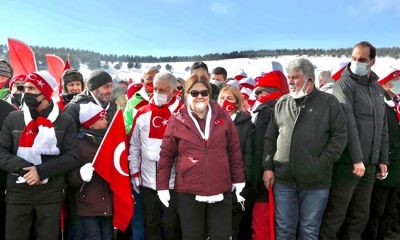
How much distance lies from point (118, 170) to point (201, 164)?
1.02 metres

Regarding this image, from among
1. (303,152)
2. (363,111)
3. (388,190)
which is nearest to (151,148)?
(303,152)

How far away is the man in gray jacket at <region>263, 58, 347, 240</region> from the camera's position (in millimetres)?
4070

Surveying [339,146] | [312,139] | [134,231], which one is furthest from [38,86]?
[339,146]

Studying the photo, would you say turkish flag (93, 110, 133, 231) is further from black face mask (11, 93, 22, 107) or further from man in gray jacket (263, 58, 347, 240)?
black face mask (11, 93, 22, 107)

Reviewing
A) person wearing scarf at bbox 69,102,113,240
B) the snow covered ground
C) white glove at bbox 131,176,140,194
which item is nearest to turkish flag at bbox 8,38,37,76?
the snow covered ground

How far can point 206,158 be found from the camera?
3.89 metres

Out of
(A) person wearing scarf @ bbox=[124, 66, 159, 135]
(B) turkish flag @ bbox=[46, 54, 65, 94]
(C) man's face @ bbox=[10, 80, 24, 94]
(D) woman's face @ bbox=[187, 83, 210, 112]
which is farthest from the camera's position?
(B) turkish flag @ bbox=[46, 54, 65, 94]

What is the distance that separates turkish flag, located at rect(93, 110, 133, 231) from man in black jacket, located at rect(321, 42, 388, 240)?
222 centimetres

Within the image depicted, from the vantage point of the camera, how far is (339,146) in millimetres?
4109

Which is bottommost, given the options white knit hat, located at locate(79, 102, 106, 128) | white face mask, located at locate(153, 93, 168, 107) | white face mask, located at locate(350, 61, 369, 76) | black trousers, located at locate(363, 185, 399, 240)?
black trousers, located at locate(363, 185, 399, 240)

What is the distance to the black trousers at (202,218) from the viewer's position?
3.94 meters

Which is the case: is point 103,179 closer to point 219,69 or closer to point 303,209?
point 303,209

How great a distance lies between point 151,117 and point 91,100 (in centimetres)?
74

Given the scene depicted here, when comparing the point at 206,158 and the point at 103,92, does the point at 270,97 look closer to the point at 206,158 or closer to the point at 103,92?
the point at 206,158
